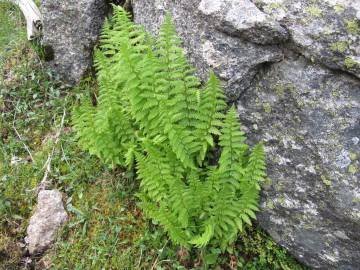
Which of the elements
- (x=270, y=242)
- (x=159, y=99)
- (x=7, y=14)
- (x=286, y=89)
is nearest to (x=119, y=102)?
(x=159, y=99)

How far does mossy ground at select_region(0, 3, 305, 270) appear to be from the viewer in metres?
5.11

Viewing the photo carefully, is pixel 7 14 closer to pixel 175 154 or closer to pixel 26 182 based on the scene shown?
pixel 26 182

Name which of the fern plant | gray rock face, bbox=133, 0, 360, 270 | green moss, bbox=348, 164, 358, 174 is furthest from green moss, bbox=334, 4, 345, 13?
green moss, bbox=348, 164, 358, 174

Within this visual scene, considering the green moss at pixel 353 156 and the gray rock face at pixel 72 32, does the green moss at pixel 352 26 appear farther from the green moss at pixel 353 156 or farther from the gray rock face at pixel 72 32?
the gray rock face at pixel 72 32

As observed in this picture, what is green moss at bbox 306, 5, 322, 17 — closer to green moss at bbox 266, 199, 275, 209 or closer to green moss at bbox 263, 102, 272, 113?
green moss at bbox 263, 102, 272, 113

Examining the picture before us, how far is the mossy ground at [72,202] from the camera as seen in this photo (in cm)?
511

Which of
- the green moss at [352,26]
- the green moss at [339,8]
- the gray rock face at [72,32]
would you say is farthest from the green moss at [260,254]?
the gray rock face at [72,32]

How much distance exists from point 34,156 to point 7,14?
3.49 metres

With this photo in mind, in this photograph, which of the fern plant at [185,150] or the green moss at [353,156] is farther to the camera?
the fern plant at [185,150]

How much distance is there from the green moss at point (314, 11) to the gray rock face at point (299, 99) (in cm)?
1

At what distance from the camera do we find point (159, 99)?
4688 mm

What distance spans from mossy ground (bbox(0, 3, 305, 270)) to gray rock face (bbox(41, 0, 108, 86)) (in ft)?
A: 0.93

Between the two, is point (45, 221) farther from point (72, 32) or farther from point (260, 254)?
point (72, 32)

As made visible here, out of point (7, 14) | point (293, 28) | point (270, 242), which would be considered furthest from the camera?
point (7, 14)
